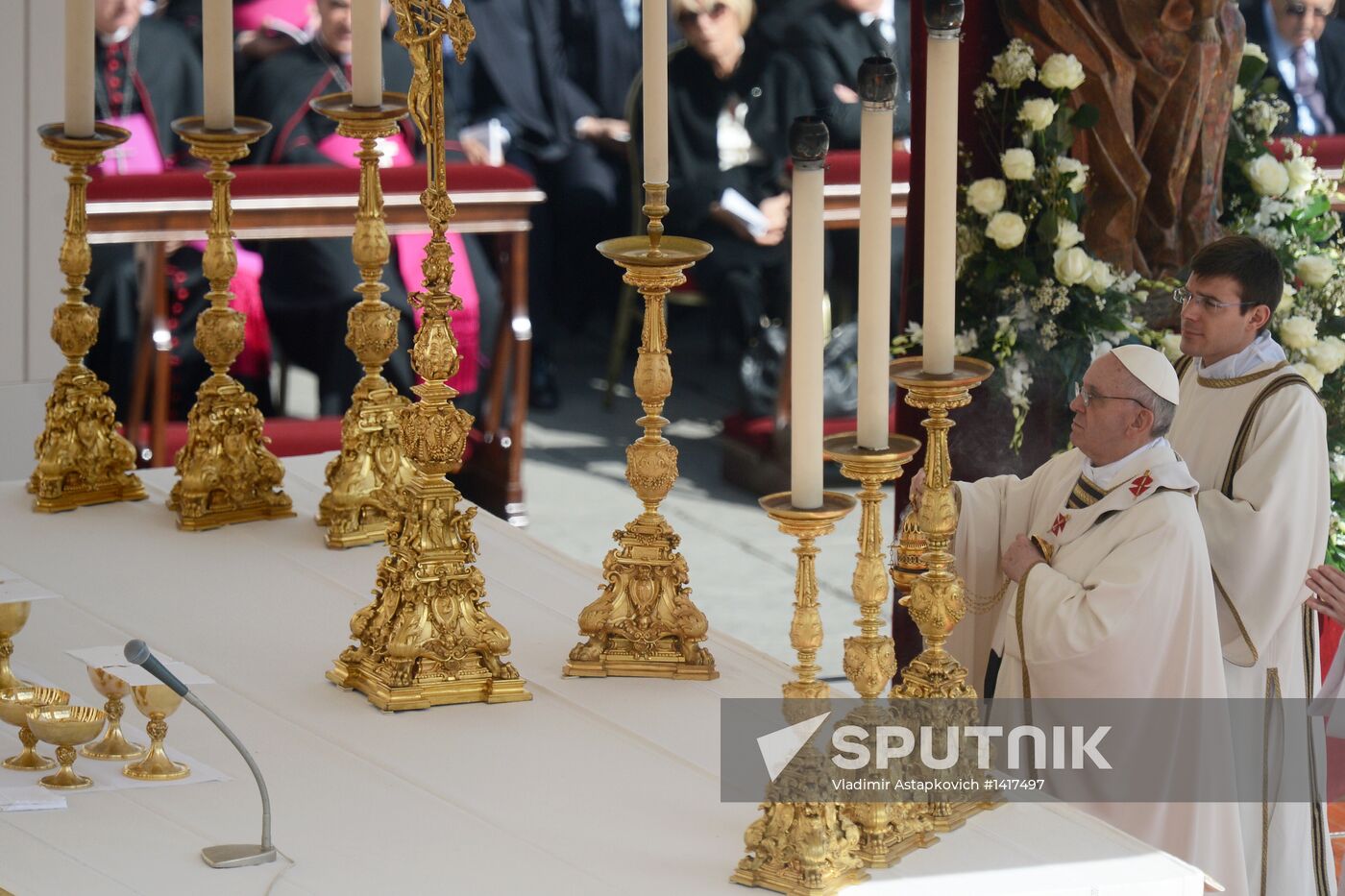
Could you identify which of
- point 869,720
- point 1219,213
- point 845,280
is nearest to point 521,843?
point 869,720

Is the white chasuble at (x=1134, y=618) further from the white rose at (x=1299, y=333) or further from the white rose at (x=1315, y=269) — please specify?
the white rose at (x=1315, y=269)

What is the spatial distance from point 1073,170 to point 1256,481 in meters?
1.14

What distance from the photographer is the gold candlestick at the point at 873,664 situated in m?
2.55

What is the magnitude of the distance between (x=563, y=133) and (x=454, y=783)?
25.3ft

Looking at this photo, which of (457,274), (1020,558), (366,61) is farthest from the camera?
(457,274)

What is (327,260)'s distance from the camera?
8.12 metres

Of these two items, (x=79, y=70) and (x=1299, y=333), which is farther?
(x=1299, y=333)

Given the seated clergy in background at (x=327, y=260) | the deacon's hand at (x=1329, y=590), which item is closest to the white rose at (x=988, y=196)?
the deacon's hand at (x=1329, y=590)

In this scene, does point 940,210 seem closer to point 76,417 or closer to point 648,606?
point 648,606

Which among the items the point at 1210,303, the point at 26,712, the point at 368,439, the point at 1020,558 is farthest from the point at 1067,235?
the point at 26,712

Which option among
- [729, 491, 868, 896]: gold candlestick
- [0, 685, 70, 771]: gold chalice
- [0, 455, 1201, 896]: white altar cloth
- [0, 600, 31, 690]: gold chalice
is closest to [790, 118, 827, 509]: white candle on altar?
[729, 491, 868, 896]: gold candlestick

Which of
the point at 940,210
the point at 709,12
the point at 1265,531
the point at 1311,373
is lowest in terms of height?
the point at 1265,531

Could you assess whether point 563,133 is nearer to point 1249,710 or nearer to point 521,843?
Answer: point 1249,710

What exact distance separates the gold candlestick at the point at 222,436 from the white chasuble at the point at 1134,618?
1.38m
